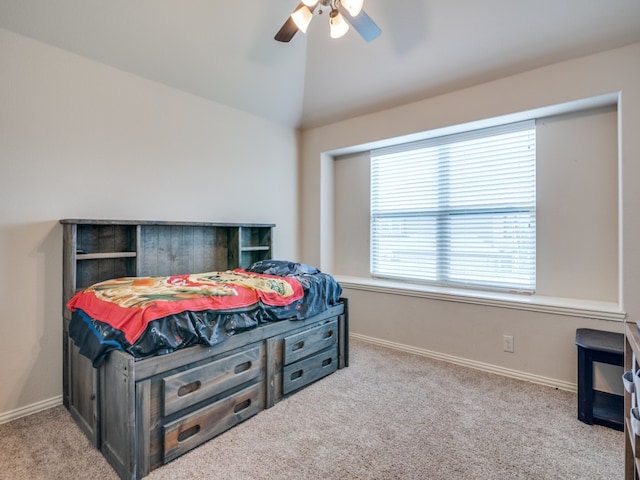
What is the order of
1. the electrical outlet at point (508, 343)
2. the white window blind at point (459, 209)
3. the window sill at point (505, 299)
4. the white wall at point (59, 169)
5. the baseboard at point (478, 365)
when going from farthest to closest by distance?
the white window blind at point (459, 209) → the electrical outlet at point (508, 343) → the baseboard at point (478, 365) → the window sill at point (505, 299) → the white wall at point (59, 169)

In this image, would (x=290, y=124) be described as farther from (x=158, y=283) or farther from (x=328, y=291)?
(x=158, y=283)

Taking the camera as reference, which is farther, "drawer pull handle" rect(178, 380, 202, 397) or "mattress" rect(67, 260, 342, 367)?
"drawer pull handle" rect(178, 380, 202, 397)

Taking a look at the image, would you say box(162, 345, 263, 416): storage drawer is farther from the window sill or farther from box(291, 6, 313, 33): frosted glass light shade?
box(291, 6, 313, 33): frosted glass light shade

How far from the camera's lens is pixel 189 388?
1.77 metres

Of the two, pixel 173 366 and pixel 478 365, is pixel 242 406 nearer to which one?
pixel 173 366

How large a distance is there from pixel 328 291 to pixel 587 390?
5.85 feet

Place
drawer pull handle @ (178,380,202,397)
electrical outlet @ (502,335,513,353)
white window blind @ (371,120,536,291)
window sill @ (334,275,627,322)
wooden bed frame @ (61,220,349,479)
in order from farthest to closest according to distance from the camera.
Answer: white window blind @ (371,120,536,291) → electrical outlet @ (502,335,513,353) → window sill @ (334,275,627,322) → drawer pull handle @ (178,380,202,397) → wooden bed frame @ (61,220,349,479)

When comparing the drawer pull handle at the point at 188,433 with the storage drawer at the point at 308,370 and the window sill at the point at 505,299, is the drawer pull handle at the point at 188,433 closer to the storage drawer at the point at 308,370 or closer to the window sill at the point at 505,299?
the storage drawer at the point at 308,370

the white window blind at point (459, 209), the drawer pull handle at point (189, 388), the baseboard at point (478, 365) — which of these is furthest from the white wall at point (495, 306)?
the drawer pull handle at point (189, 388)

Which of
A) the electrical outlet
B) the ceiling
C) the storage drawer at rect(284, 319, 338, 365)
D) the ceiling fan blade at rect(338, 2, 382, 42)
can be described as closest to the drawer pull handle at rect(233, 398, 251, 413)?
the storage drawer at rect(284, 319, 338, 365)

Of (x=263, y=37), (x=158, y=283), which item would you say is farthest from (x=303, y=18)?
(x=158, y=283)

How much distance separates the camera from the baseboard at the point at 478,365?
8.35 ft

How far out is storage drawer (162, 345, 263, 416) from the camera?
5.50ft

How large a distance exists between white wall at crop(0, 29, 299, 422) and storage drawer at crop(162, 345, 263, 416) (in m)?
1.25
